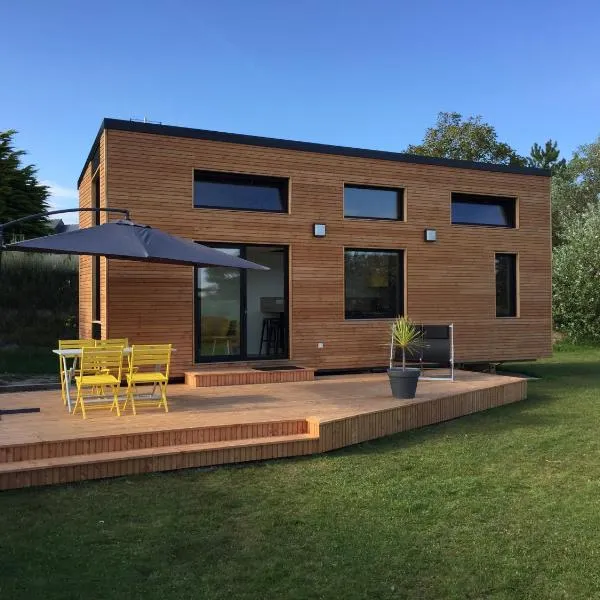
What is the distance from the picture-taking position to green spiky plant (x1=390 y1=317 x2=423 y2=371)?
8812 millimetres

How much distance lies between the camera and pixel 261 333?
10.5 metres

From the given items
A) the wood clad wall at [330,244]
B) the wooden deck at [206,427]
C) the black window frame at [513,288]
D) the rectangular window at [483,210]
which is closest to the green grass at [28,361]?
the wood clad wall at [330,244]

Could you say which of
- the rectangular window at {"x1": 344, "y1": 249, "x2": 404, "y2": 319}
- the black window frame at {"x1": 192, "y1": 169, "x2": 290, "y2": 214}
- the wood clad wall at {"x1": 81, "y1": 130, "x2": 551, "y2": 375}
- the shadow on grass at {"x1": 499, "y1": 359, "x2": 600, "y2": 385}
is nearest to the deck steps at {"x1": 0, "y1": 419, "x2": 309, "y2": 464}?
the wood clad wall at {"x1": 81, "y1": 130, "x2": 551, "y2": 375}

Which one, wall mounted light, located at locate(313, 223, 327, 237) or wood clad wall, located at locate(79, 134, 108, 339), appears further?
wall mounted light, located at locate(313, 223, 327, 237)

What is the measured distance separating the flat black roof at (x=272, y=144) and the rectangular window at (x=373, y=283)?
69.1 inches

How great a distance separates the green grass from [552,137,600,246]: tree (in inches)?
956

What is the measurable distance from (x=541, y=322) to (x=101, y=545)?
36.5 feet

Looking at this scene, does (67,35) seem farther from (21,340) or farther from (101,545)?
(101,545)

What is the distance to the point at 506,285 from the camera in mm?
12773

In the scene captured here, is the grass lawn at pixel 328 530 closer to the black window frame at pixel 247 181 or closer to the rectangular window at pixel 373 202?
the black window frame at pixel 247 181

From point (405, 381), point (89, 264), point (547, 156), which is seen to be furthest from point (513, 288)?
point (547, 156)

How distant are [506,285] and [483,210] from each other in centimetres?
162

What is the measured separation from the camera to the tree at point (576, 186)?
3127 centimetres

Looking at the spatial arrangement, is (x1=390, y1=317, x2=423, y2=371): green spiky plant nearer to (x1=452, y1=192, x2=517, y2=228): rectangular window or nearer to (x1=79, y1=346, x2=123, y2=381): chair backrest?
(x1=452, y1=192, x2=517, y2=228): rectangular window
